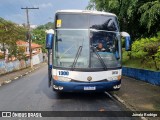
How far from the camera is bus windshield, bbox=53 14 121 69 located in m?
12.0

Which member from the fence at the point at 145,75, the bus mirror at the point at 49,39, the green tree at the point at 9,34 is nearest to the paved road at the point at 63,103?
the bus mirror at the point at 49,39

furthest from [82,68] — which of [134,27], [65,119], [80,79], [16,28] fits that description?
[16,28]

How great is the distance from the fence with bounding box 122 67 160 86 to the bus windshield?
4346 millimetres

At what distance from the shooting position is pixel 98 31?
12.5 metres

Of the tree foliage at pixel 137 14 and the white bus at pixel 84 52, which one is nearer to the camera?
the white bus at pixel 84 52

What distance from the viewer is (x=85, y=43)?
39.9 ft

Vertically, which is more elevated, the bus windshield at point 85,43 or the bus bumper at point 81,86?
the bus windshield at point 85,43

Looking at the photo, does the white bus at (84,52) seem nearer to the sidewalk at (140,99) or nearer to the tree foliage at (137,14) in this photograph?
the sidewalk at (140,99)

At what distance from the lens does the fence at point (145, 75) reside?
16005 mm

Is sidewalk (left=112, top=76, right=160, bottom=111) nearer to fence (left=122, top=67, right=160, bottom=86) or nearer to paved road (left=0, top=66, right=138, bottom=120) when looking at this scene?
paved road (left=0, top=66, right=138, bottom=120)

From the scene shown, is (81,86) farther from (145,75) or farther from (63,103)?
(145,75)

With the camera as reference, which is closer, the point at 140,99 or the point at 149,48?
the point at 140,99

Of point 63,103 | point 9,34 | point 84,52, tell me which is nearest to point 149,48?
point 84,52

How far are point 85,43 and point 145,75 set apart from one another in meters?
7.10
